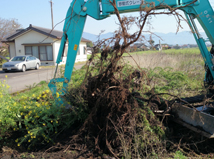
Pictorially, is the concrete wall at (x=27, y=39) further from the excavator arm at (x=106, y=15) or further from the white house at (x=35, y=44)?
the excavator arm at (x=106, y=15)

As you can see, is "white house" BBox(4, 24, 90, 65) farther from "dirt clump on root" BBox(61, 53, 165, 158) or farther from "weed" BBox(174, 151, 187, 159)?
"weed" BBox(174, 151, 187, 159)

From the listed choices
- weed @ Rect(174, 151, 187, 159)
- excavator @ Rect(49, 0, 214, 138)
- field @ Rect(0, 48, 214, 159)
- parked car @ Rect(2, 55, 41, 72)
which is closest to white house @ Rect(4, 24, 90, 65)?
parked car @ Rect(2, 55, 41, 72)

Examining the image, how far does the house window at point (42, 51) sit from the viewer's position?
27188mm

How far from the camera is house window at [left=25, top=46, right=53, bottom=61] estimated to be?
27188 mm

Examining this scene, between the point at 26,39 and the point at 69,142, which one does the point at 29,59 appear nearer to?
the point at 26,39

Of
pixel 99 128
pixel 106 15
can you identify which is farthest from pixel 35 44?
pixel 99 128

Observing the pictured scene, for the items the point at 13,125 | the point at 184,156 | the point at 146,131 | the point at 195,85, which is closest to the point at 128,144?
the point at 146,131

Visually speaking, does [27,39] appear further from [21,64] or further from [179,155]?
[179,155]

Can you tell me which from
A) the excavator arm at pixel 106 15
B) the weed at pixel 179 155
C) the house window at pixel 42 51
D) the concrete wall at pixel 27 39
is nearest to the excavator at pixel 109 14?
the excavator arm at pixel 106 15

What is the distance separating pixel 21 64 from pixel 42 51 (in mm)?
8328

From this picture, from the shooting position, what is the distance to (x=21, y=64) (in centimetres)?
1953

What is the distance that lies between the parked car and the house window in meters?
5.16

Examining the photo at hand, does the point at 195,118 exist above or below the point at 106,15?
below

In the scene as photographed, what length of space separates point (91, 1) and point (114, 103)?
8.73 feet
